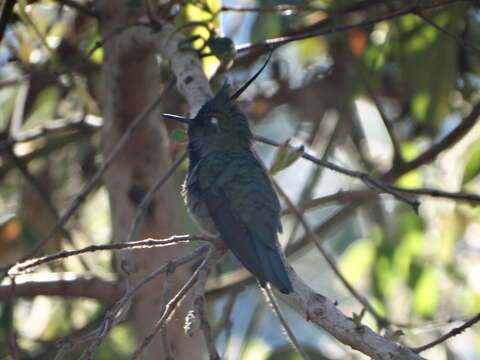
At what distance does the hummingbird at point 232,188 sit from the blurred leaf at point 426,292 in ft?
4.43

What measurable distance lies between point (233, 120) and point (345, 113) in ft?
3.61

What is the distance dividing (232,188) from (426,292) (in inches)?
62.5

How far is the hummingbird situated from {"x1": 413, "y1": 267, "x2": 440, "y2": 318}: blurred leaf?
4.43 feet

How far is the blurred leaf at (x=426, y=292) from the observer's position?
3969 millimetres

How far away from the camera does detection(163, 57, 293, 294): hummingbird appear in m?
2.58

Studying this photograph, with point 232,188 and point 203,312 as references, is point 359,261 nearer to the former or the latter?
point 232,188

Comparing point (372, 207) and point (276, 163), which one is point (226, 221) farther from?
point (372, 207)

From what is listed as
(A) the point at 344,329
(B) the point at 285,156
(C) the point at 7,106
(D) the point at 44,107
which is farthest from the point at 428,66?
(C) the point at 7,106

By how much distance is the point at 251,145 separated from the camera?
130 inches

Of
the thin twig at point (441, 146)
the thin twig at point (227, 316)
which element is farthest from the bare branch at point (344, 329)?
the thin twig at point (441, 146)

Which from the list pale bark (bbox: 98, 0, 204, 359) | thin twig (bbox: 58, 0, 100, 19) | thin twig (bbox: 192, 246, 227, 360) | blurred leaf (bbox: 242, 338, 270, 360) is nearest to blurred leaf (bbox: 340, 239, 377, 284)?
blurred leaf (bbox: 242, 338, 270, 360)

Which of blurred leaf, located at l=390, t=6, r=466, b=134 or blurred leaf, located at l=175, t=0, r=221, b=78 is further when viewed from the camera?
blurred leaf, located at l=390, t=6, r=466, b=134

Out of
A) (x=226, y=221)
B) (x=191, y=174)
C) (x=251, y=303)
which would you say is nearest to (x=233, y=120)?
(x=191, y=174)

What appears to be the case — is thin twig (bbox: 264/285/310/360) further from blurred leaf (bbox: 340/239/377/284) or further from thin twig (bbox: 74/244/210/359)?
blurred leaf (bbox: 340/239/377/284)
